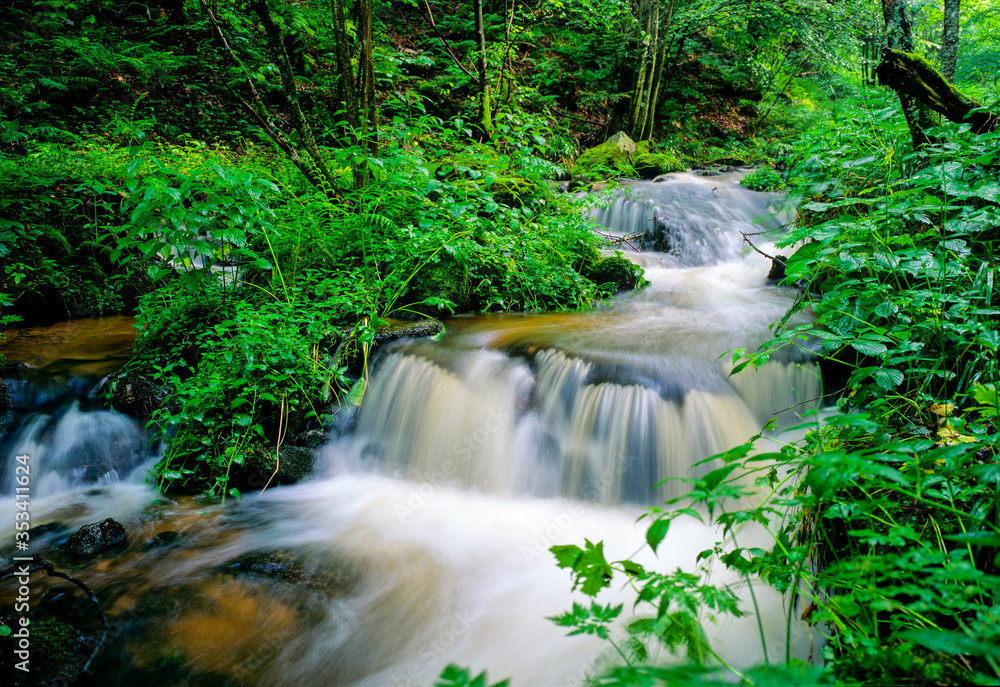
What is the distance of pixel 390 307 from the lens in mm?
4664

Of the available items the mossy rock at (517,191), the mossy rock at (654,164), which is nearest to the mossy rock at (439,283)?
the mossy rock at (517,191)

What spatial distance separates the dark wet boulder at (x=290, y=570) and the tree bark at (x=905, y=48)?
402 cm

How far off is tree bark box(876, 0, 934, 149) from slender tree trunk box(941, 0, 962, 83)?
3363 millimetres

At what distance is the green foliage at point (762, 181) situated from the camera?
27.8ft

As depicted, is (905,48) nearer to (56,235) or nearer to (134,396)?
(134,396)

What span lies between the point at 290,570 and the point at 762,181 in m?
9.34

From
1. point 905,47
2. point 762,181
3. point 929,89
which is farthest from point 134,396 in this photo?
point 762,181

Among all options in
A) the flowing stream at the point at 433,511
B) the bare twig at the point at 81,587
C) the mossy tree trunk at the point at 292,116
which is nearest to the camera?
the bare twig at the point at 81,587

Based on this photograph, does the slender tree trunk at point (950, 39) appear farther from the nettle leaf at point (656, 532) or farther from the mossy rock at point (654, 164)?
the nettle leaf at point (656, 532)

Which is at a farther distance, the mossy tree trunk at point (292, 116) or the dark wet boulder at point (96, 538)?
the mossy tree trunk at point (292, 116)

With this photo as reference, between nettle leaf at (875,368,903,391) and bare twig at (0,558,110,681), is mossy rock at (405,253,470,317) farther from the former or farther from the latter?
nettle leaf at (875,368,903,391)

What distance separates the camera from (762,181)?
29.1 feet

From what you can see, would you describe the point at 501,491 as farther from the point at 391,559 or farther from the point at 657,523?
the point at 657,523

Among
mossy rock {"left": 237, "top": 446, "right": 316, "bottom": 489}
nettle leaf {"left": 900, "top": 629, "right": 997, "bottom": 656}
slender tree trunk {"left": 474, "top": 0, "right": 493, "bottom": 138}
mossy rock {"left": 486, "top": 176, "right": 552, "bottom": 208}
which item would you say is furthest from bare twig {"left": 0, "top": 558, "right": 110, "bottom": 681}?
slender tree trunk {"left": 474, "top": 0, "right": 493, "bottom": 138}
